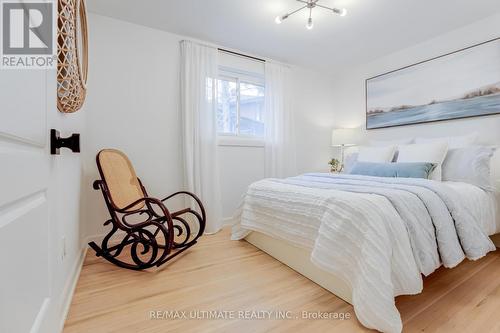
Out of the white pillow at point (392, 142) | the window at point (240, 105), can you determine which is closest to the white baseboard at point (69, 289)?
the window at point (240, 105)

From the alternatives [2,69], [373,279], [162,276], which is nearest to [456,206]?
[373,279]

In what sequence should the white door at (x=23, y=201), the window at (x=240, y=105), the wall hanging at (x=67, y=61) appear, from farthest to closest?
the window at (x=240, y=105) → the wall hanging at (x=67, y=61) → the white door at (x=23, y=201)

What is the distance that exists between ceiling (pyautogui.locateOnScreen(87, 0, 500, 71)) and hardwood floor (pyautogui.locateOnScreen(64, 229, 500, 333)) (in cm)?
250

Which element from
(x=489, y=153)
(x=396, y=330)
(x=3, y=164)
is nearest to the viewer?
(x=3, y=164)

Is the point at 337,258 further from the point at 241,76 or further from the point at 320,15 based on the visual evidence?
the point at 241,76

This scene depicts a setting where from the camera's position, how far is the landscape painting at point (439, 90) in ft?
8.85

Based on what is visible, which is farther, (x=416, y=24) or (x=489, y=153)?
(x=416, y=24)

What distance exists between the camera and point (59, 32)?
3.53 feet

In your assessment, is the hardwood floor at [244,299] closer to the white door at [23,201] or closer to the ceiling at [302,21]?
the white door at [23,201]

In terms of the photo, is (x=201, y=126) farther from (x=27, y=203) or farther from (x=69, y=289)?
(x=27, y=203)

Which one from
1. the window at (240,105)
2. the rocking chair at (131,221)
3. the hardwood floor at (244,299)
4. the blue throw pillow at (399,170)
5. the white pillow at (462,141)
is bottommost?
the hardwood floor at (244,299)

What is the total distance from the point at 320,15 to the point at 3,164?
298cm

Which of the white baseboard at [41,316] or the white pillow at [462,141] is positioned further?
the white pillow at [462,141]

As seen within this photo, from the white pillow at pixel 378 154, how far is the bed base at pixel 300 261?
1681mm
